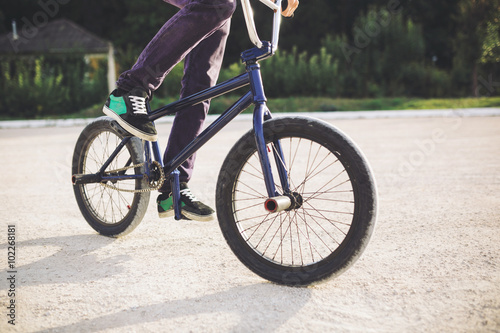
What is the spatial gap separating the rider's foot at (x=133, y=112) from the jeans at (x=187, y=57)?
0.06 meters

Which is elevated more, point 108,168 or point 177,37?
point 177,37

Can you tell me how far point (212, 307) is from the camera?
2.06m

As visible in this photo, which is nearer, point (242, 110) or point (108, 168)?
point (242, 110)

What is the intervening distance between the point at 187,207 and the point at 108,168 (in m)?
0.88

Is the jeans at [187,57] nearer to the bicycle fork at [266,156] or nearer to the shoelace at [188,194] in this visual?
the shoelace at [188,194]

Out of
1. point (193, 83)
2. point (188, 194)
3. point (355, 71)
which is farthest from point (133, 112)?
point (355, 71)

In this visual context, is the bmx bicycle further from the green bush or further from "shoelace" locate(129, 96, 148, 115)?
the green bush

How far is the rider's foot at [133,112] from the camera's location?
2.64 meters

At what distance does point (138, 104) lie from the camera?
104 inches

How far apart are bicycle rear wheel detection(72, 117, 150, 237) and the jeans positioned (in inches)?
9.0

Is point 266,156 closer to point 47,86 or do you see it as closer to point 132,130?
point 132,130

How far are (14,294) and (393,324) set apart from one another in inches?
67.3

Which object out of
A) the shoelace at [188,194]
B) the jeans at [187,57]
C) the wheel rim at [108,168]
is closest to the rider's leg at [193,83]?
the jeans at [187,57]

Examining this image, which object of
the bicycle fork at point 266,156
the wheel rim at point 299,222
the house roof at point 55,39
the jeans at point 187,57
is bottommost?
the wheel rim at point 299,222
